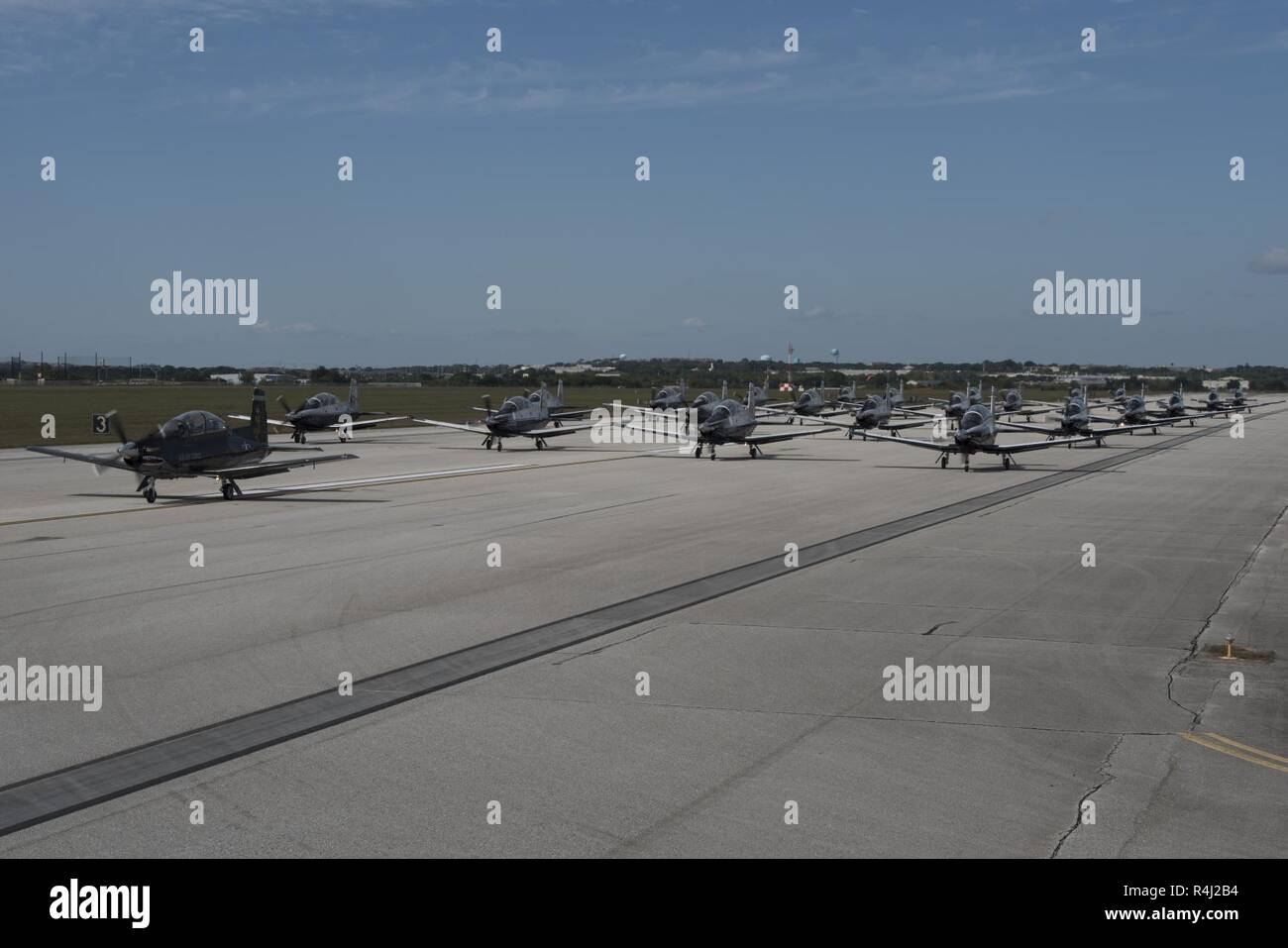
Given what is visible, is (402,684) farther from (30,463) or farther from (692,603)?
(30,463)

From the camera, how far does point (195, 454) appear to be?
30.4 metres

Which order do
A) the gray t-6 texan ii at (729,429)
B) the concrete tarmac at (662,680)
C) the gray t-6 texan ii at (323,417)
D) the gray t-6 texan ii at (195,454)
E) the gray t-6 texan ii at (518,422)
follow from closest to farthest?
1. the concrete tarmac at (662,680)
2. the gray t-6 texan ii at (195,454)
3. the gray t-6 texan ii at (729,429)
4. the gray t-6 texan ii at (518,422)
5. the gray t-6 texan ii at (323,417)

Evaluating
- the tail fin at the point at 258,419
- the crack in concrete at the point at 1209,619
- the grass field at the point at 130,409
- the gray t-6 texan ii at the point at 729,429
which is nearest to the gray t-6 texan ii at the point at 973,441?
the gray t-6 texan ii at the point at 729,429

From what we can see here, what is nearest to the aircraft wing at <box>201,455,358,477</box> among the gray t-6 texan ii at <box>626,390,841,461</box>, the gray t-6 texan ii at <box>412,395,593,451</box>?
the gray t-6 texan ii at <box>626,390,841,461</box>

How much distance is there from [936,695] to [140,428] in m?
62.0

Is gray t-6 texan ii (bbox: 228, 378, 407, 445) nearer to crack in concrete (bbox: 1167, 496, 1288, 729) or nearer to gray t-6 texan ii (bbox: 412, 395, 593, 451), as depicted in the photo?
gray t-6 texan ii (bbox: 412, 395, 593, 451)

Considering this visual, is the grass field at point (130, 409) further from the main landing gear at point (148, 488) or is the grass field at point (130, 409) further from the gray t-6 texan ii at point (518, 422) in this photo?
the main landing gear at point (148, 488)

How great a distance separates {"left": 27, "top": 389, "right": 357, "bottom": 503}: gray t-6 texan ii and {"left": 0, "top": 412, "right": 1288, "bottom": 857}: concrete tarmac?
44.9 inches

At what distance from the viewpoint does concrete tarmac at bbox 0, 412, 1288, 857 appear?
27.9 ft

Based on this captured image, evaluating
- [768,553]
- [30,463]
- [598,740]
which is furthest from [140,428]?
[598,740]

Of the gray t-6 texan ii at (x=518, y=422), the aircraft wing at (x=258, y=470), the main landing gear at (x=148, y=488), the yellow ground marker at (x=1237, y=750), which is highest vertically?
the gray t-6 texan ii at (x=518, y=422)

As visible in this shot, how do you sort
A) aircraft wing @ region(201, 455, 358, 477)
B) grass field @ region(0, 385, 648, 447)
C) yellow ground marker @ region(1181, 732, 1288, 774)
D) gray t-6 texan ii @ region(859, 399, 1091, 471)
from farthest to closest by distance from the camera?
grass field @ region(0, 385, 648, 447) < gray t-6 texan ii @ region(859, 399, 1091, 471) < aircraft wing @ region(201, 455, 358, 477) < yellow ground marker @ region(1181, 732, 1288, 774)

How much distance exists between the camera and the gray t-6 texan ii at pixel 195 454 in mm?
29641

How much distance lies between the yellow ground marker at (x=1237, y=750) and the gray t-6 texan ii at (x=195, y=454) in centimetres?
2296
